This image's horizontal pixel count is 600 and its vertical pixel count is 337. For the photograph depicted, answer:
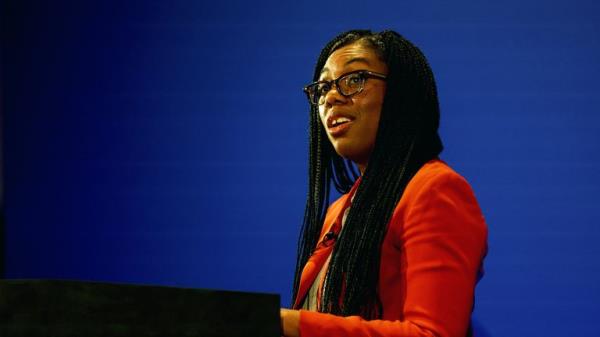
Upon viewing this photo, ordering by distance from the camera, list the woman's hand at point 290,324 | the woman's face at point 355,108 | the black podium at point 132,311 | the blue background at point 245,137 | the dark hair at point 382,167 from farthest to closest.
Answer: the blue background at point 245,137, the woman's face at point 355,108, the dark hair at point 382,167, the woman's hand at point 290,324, the black podium at point 132,311

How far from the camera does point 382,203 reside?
3.54ft

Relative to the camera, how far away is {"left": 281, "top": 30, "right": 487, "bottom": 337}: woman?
0.93 metres

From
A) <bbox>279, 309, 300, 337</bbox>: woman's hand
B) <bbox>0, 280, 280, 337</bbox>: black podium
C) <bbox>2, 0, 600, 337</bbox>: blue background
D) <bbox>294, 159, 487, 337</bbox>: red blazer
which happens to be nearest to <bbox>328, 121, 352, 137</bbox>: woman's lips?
<bbox>294, 159, 487, 337</bbox>: red blazer

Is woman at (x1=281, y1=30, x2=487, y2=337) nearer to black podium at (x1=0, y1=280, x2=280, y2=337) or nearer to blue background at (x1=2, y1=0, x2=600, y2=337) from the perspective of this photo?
black podium at (x1=0, y1=280, x2=280, y2=337)

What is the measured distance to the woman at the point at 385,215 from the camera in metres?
0.93

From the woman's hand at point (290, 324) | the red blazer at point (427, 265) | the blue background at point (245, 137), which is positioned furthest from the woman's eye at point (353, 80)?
the blue background at point (245, 137)

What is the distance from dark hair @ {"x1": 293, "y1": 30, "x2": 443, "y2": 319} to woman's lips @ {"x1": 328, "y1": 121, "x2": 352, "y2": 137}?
7cm

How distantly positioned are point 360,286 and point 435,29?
4.19 ft

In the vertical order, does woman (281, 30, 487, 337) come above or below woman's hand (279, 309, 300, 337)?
above

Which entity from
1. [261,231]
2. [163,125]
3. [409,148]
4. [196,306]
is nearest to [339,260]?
[409,148]

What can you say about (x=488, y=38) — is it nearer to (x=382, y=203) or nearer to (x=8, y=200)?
(x=382, y=203)

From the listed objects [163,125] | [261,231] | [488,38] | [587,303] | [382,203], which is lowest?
[587,303]

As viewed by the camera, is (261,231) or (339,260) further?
(261,231)

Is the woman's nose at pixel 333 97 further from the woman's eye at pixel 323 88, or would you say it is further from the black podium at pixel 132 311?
the black podium at pixel 132 311
